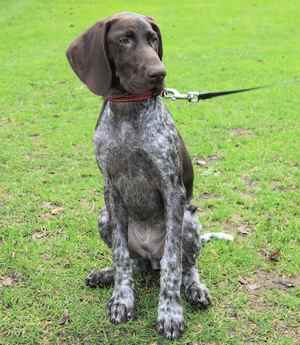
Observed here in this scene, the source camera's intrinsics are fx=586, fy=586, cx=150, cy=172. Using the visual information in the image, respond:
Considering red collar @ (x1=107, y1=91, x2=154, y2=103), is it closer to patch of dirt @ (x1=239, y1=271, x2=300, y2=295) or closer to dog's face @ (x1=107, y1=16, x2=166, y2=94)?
dog's face @ (x1=107, y1=16, x2=166, y2=94)

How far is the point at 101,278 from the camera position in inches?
171

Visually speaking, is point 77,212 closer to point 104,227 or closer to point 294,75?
point 104,227

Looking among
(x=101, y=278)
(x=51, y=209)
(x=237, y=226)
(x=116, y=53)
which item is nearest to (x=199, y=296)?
(x=101, y=278)

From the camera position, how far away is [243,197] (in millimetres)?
5809

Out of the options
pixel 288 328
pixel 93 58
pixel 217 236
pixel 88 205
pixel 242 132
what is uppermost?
pixel 93 58

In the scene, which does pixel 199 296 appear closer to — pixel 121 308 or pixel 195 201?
pixel 121 308

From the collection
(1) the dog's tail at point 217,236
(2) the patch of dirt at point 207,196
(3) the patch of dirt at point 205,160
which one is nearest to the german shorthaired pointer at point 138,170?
(1) the dog's tail at point 217,236

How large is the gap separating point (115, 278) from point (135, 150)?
0.97 meters

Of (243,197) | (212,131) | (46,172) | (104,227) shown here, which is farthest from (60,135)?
(104,227)

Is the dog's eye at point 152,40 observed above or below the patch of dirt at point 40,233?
above

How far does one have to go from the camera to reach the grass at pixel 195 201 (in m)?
3.99

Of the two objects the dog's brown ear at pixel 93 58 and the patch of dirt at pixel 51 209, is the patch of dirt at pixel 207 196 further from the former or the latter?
the dog's brown ear at pixel 93 58

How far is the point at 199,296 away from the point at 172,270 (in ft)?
1.24

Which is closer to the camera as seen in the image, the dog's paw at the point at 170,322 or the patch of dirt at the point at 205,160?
the dog's paw at the point at 170,322
